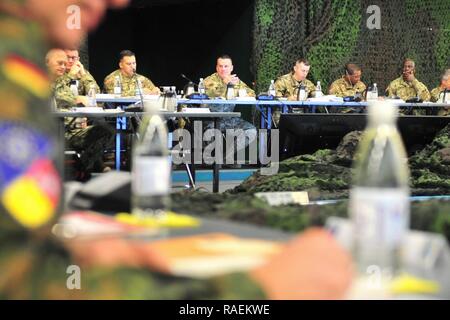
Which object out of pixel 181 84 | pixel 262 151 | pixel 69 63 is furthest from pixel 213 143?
pixel 181 84

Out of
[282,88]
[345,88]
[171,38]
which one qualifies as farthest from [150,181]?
[171,38]

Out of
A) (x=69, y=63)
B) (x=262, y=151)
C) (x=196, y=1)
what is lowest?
(x=262, y=151)

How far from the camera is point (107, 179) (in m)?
1.09

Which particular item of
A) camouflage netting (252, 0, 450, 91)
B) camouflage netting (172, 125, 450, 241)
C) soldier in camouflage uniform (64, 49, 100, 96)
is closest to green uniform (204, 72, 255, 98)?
soldier in camouflage uniform (64, 49, 100, 96)

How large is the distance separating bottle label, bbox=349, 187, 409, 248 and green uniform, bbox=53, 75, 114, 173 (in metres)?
4.31

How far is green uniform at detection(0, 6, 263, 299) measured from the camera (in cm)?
67

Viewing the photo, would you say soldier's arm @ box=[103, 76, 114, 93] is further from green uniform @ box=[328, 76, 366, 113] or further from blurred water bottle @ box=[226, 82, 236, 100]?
green uniform @ box=[328, 76, 366, 113]

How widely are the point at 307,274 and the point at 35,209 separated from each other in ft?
0.87

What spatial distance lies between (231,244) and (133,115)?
438 centimetres

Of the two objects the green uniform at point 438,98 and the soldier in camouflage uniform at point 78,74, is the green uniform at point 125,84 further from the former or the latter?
the green uniform at point 438,98

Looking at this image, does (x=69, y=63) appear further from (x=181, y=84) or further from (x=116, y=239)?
(x=116, y=239)

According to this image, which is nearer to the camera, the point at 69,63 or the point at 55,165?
the point at 55,165

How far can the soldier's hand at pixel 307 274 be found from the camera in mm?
723

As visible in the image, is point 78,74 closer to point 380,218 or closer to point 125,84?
point 125,84
